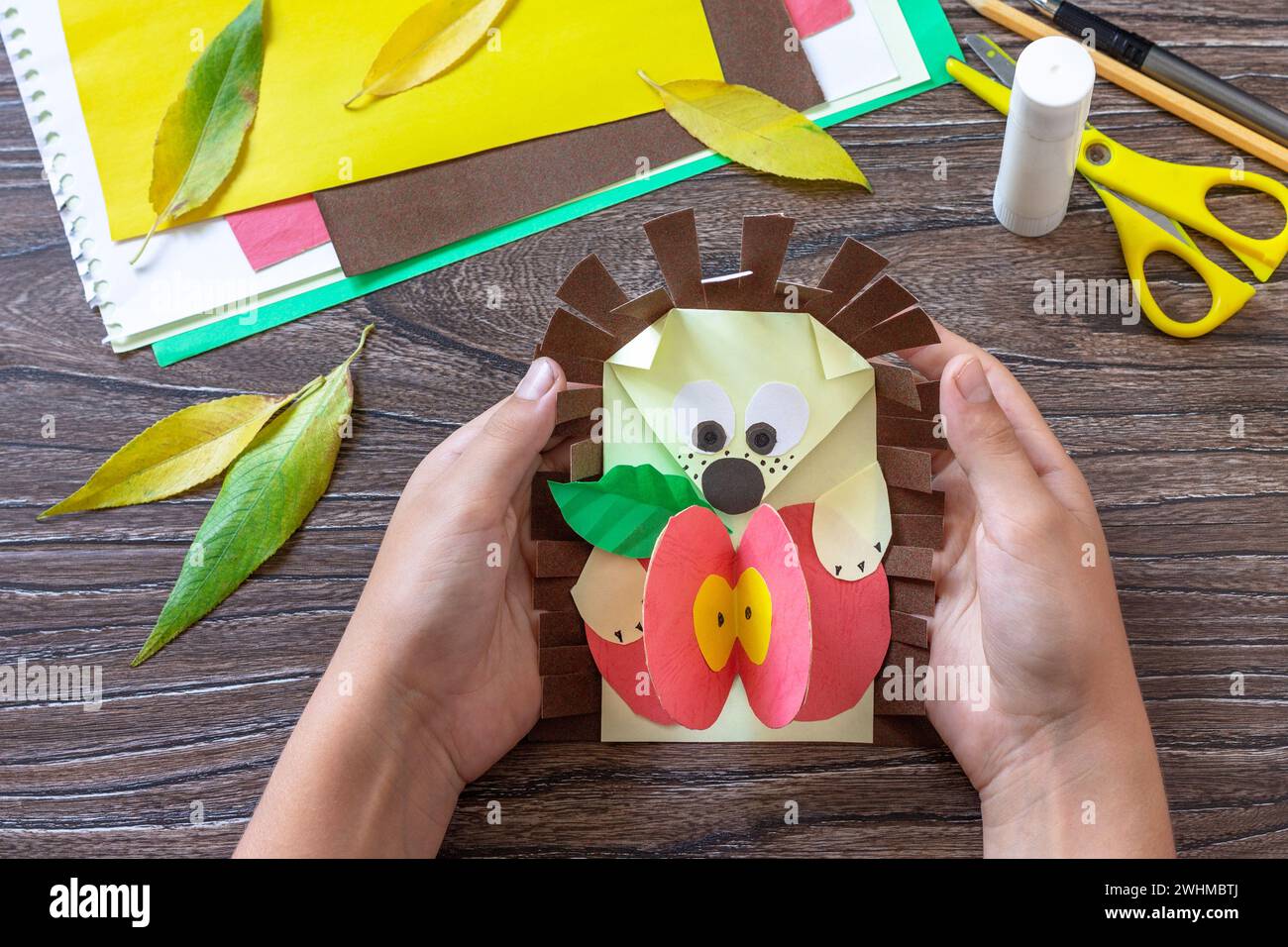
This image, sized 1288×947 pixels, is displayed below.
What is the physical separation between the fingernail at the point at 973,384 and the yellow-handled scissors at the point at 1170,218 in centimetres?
19

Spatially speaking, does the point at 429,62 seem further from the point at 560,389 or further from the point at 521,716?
the point at 521,716

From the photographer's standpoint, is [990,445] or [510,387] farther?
[510,387]

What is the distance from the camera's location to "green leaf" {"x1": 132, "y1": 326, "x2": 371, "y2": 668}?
27.7 inches

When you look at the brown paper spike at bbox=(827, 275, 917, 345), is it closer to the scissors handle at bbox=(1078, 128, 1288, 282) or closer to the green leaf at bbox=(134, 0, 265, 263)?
the scissors handle at bbox=(1078, 128, 1288, 282)

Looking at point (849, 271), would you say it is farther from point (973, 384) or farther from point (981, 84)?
point (981, 84)

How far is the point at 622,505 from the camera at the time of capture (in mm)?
648

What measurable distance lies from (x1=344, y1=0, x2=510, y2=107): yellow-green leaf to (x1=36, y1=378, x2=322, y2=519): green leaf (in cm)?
25

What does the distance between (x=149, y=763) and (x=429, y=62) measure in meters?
0.53

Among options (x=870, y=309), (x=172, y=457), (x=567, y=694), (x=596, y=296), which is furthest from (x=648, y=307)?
(x=172, y=457)

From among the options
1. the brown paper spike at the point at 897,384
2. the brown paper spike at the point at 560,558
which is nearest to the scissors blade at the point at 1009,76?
the brown paper spike at the point at 897,384

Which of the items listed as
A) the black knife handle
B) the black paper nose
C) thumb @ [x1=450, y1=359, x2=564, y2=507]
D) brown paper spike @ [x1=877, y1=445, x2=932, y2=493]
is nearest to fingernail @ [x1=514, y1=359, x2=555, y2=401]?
thumb @ [x1=450, y1=359, x2=564, y2=507]

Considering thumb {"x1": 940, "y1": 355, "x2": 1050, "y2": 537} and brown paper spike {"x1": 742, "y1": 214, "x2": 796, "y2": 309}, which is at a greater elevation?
brown paper spike {"x1": 742, "y1": 214, "x2": 796, "y2": 309}

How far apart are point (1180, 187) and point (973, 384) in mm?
256

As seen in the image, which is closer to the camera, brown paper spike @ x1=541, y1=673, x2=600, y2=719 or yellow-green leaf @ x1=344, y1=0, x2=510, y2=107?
brown paper spike @ x1=541, y1=673, x2=600, y2=719
